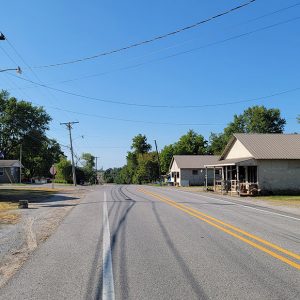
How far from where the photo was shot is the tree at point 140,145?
124m

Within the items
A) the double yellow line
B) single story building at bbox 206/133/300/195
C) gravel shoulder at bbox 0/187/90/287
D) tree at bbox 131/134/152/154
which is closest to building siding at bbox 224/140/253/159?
single story building at bbox 206/133/300/195

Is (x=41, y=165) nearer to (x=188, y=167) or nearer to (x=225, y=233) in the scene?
(x=188, y=167)

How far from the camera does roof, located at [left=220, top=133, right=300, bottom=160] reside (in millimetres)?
37094

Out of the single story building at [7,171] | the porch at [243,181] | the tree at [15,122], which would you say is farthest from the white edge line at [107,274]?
the tree at [15,122]

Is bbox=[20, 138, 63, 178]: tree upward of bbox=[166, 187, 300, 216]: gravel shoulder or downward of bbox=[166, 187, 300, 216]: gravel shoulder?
upward

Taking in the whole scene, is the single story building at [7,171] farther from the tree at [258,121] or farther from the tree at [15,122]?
the tree at [258,121]

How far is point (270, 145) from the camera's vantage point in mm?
40125

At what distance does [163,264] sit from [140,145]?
116 meters

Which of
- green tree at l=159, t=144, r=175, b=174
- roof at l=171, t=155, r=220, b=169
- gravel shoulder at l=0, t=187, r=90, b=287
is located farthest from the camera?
green tree at l=159, t=144, r=175, b=174

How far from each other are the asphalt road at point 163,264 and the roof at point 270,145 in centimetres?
2484

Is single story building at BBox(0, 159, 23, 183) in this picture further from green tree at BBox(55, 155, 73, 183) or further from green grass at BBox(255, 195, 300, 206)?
green grass at BBox(255, 195, 300, 206)

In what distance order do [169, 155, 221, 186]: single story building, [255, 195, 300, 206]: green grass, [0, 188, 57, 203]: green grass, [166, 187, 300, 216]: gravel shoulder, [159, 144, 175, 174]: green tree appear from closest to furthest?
[166, 187, 300, 216]: gravel shoulder → [255, 195, 300, 206]: green grass → [0, 188, 57, 203]: green grass → [169, 155, 221, 186]: single story building → [159, 144, 175, 174]: green tree

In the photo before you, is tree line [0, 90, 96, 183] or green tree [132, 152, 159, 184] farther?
green tree [132, 152, 159, 184]

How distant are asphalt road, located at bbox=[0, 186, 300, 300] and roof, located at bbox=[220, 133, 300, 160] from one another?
81.5 ft
